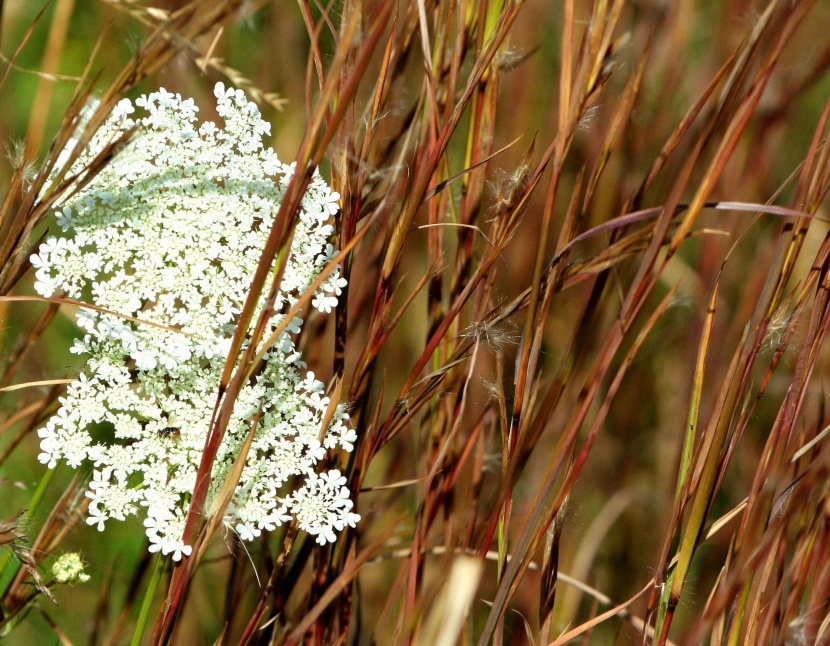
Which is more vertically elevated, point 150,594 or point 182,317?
point 182,317

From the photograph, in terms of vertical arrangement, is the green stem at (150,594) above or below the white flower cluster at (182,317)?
below

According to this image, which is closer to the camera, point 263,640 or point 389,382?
point 263,640

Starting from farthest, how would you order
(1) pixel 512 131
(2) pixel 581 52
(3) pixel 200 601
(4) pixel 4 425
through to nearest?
(1) pixel 512 131
(3) pixel 200 601
(4) pixel 4 425
(2) pixel 581 52

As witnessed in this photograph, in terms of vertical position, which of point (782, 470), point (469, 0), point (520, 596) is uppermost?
point (469, 0)

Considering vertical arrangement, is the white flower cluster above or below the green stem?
above

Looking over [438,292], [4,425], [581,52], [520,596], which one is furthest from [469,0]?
[520,596]

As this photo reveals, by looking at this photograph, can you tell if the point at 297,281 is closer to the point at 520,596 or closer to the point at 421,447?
the point at 421,447

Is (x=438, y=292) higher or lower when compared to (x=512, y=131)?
lower

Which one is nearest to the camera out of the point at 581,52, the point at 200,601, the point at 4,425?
the point at 581,52
